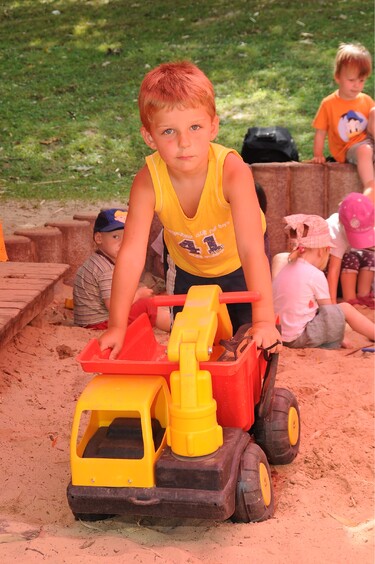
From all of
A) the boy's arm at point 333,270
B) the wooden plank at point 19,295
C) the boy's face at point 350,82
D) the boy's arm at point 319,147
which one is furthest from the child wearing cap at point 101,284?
the boy's face at point 350,82

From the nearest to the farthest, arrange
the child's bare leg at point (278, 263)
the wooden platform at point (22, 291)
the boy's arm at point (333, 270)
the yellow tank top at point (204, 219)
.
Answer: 1. the yellow tank top at point (204, 219)
2. the wooden platform at point (22, 291)
3. the child's bare leg at point (278, 263)
4. the boy's arm at point (333, 270)

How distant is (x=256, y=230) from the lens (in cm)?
286

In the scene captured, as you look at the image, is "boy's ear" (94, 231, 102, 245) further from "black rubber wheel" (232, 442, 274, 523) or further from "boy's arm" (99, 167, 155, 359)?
"black rubber wheel" (232, 442, 274, 523)

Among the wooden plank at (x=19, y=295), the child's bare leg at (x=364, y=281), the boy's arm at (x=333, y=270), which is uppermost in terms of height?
Answer: the wooden plank at (x=19, y=295)

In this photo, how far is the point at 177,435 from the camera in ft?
7.78

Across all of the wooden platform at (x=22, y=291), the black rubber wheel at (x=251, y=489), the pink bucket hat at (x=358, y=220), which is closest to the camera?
the black rubber wheel at (x=251, y=489)

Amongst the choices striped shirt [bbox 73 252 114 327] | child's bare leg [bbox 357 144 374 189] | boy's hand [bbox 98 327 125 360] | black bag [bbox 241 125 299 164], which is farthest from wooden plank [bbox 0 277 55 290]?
child's bare leg [bbox 357 144 374 189]

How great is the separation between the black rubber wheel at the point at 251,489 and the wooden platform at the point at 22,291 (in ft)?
4.52

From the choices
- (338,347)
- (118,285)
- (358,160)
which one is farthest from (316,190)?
(118,285)

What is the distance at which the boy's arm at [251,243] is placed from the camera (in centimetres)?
274

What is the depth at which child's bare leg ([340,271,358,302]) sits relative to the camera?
17.7ft

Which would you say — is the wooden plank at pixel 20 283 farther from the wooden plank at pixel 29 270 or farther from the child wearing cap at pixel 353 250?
the child wearing cap at pixel 353 250

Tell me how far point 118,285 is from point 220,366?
629mm

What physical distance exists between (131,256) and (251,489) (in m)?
0.87
